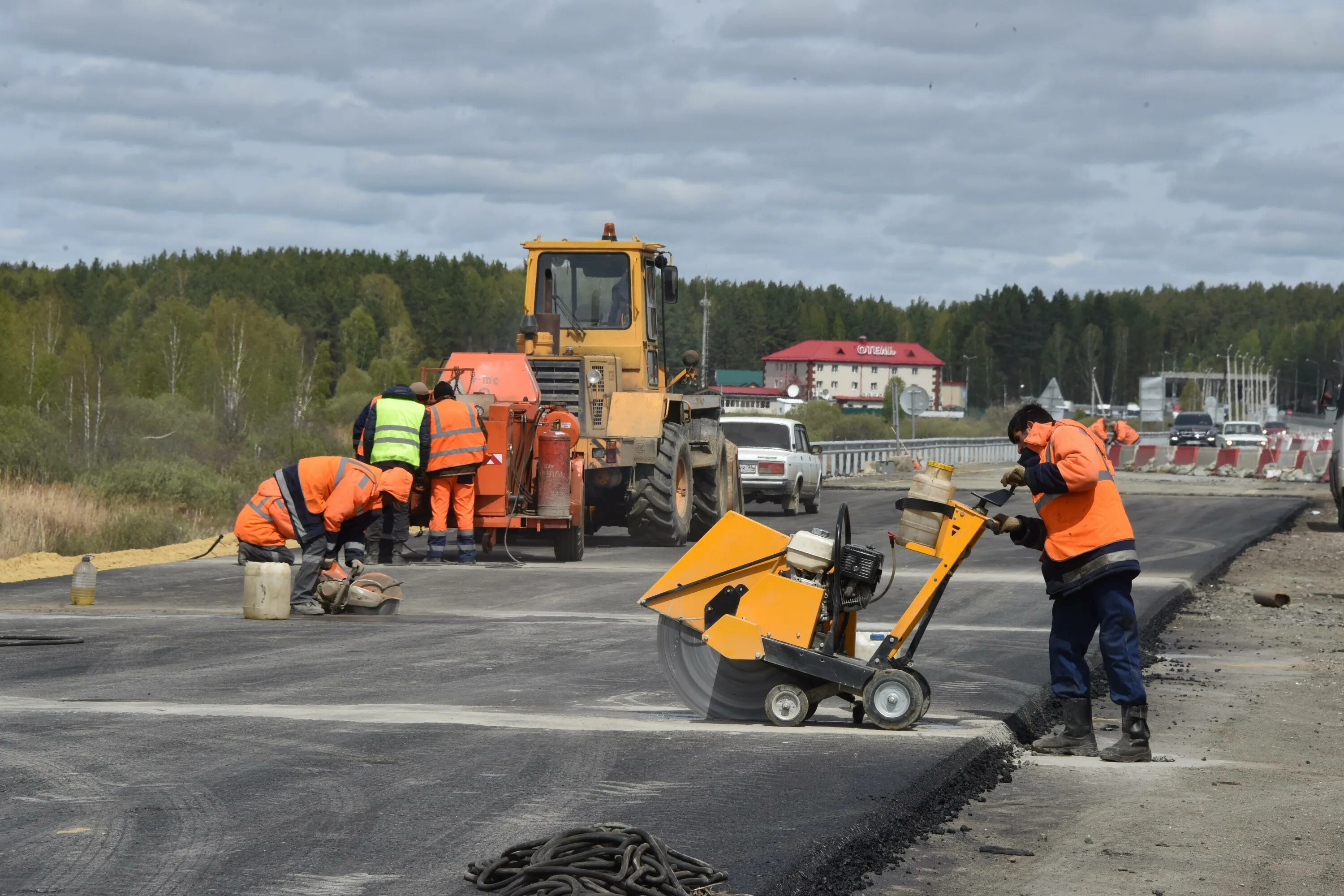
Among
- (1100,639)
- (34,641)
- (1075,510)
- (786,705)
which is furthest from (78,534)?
(1100,639)

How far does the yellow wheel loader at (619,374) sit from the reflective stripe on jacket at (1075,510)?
35.8 ft

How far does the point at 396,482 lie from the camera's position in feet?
53.2

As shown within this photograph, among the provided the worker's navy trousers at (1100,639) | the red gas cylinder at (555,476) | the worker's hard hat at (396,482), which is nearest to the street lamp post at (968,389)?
the red gas cylinder at (555,476)

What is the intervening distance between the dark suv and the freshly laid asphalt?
59.8m

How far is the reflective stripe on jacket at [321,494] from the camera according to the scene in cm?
1302

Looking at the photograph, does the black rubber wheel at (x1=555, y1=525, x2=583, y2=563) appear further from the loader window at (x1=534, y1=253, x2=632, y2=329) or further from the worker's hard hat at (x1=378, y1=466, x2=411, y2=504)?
the loader window at (x1=534, y1=253, x2=632, y2=329)

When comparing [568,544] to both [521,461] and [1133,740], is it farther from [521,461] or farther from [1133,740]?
[1133,740]

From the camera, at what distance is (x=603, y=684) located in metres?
9.84

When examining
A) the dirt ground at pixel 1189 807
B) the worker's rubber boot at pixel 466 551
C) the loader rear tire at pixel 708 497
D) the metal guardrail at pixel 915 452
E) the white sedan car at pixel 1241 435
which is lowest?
the dirt ground at pixel 1189 807

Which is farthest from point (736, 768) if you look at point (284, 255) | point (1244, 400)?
point (1244, 400)

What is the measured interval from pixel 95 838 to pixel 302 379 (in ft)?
276

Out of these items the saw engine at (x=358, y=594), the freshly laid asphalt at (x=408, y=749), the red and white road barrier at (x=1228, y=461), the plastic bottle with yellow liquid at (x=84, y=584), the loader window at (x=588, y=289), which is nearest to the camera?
the freshly laid asphalt at (x=408, y=749)

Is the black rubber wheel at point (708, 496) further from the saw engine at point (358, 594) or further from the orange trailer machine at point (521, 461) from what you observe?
the saw engine at point (358, 594)

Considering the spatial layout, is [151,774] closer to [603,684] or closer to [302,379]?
[603,684]
